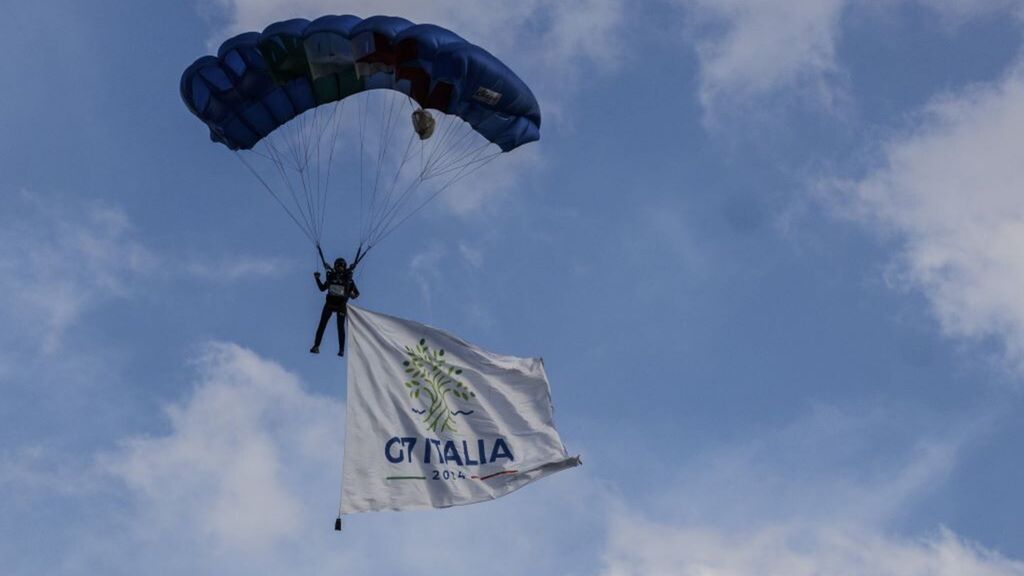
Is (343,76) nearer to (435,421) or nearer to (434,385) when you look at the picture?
(434,385)

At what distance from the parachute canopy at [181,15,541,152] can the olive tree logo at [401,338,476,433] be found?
15.0 ft

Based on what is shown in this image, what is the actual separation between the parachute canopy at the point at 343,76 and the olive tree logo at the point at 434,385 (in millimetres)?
4563

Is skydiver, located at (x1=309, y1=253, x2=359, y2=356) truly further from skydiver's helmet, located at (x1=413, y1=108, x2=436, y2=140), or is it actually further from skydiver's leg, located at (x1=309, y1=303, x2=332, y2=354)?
skydiver's helmet, located at (x1=413, y1=108, x2=436, y2=140)

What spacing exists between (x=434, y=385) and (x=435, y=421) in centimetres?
73

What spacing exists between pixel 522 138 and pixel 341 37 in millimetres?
4063

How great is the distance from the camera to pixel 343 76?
28.1 m

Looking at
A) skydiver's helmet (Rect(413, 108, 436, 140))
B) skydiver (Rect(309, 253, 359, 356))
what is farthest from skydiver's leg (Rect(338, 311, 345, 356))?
skydiver's helmet (Rect(413, 108, 436, 140))

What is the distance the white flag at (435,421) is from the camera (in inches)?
985

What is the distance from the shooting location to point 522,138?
95.5 feet

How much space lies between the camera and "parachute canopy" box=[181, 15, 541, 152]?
2712 cm

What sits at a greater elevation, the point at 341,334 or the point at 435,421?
the point at 341,334

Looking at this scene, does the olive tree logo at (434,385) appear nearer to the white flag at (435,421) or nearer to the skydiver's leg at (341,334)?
the white flag at (435,421)

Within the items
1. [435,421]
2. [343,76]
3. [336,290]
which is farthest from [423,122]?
[435,421]

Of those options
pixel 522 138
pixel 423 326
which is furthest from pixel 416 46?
pixel 423 326
